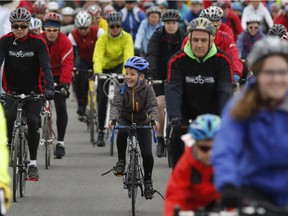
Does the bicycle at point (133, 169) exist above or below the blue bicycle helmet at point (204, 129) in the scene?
below

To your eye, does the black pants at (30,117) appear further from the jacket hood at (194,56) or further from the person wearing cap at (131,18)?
the person wearing cap at (131,18)

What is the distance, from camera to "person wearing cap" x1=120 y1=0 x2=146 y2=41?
1101 inches

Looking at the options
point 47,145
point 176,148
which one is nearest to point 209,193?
point 176,148

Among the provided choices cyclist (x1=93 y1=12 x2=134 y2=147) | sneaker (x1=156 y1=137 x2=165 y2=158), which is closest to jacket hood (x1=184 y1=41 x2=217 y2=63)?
sneaker (x1=156 y1=137 x2=165 y2=158)

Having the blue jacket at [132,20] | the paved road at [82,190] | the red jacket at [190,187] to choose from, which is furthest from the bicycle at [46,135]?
the blue jacket at [132,20]

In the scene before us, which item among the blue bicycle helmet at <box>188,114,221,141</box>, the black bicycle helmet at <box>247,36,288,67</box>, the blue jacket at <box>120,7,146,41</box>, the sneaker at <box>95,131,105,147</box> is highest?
the black bicycle helmet at <box>247,36,288,67</box>

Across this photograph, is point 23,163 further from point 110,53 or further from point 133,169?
point 110,53

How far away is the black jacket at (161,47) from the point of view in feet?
58.8

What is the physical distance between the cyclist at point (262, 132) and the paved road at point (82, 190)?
634 centimetres

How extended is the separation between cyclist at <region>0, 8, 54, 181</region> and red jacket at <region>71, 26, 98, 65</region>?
6705 mm

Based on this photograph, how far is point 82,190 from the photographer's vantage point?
1512 cm

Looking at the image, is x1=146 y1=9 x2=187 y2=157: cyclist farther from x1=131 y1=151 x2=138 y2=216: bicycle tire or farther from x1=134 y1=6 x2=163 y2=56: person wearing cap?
x1=131 y1=151 x2=138 y2=216: bicycle tire

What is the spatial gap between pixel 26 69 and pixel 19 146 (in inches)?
42.6

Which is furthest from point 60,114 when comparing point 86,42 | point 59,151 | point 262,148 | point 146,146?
point 262,148
